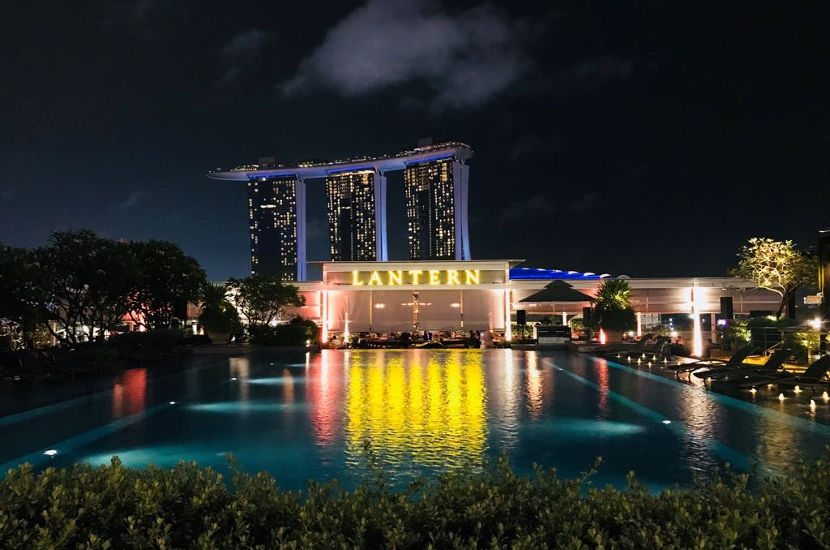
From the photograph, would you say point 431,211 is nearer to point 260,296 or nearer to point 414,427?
point 260,296

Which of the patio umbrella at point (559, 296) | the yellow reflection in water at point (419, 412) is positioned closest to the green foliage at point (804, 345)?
the yellow reflection in water at point (419, 412)

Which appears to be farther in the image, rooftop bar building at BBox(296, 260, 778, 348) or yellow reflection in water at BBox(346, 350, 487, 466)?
rooftop bar building at BBox(296, 260, 778, 348)

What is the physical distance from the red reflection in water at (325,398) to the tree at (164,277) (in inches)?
340

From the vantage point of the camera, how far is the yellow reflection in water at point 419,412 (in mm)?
8453

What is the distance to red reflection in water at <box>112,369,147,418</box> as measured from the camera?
1204 cm

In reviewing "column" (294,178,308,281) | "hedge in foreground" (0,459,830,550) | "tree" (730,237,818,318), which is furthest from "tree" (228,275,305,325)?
"column" (294,178,308,281)

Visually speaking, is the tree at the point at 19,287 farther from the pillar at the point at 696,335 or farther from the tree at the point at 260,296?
the pillar at the point at 696,335

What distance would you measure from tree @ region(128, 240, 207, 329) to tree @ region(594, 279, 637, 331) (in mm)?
18138

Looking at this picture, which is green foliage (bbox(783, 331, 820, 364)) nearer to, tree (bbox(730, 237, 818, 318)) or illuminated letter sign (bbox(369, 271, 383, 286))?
tree (bbox(730, 237, 818, 318))

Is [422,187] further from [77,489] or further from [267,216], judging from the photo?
[77,489]

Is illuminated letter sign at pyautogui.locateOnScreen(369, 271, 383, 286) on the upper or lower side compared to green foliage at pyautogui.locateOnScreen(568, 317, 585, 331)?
upper

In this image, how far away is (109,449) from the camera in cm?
885

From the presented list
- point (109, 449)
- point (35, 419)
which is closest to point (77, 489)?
point (109, 449)

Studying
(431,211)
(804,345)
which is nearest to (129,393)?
(804,345)
